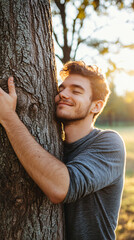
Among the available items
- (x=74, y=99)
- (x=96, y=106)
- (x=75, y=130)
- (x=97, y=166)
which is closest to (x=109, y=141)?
(x=97, y=166)

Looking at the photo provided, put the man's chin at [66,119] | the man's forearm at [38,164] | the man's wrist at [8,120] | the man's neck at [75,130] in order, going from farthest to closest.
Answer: the man's neck at [75,130], the man's chin at [66,119], the man's wrist at [8,120], the man's forearm at [38,164]

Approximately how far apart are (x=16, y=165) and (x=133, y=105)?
62.8 m

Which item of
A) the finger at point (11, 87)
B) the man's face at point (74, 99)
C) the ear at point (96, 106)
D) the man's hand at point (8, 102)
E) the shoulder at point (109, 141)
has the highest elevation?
the finger at point (11, 87)

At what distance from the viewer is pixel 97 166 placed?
1.76 meters

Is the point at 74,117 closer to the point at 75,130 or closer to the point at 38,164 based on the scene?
the point at 75,130

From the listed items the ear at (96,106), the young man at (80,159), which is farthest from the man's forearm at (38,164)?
the ear at (96,106)

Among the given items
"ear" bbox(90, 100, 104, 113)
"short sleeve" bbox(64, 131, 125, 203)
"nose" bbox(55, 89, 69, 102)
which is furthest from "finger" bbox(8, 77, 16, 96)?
"ear" bbox(90, 100, 104, 113)

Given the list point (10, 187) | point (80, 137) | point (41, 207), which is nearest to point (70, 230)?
point (41, 207)

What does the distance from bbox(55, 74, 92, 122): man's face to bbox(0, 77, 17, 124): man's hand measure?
533 mm

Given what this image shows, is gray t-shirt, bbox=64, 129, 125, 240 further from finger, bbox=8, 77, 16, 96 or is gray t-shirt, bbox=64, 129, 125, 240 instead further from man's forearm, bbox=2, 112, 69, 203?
finger, bbox=8, 77, 16, 96

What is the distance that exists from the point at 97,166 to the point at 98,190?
38 cm

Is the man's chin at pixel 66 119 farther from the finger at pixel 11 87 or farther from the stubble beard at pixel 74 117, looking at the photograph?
the finger at pixel 11 87

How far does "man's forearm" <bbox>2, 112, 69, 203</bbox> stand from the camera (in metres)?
1.52

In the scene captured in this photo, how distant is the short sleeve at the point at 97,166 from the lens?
160cm
